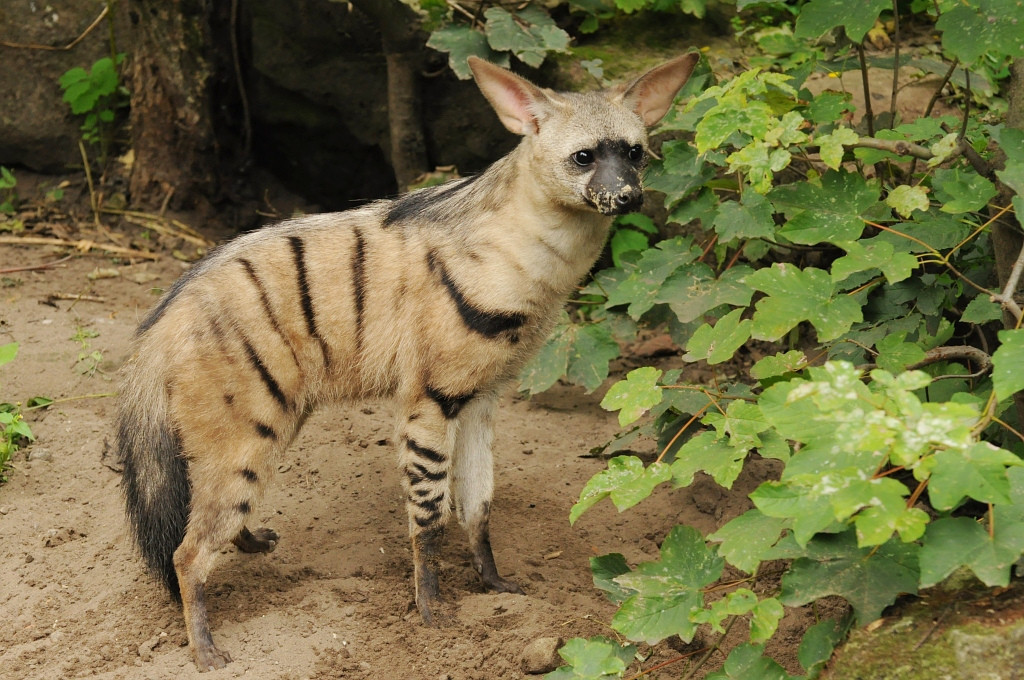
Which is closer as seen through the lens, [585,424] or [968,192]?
[968,192]

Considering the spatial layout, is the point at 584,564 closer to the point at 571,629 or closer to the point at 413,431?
the point at 571,629

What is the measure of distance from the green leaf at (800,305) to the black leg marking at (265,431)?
193 cm

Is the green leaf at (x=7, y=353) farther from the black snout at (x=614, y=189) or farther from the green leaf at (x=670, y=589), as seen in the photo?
the green leaf at (x=670, y=589)

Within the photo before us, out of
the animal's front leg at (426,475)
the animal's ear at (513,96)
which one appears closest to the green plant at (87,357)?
the animal's front leg at (426,475)

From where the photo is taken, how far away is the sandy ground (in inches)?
150

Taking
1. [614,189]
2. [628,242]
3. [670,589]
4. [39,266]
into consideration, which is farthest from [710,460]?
[39,266]

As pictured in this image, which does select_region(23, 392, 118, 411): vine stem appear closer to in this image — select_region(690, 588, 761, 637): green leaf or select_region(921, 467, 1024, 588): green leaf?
select_region(690, 588, 761, 637): green leaf

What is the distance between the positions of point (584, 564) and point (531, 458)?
863 millimetres

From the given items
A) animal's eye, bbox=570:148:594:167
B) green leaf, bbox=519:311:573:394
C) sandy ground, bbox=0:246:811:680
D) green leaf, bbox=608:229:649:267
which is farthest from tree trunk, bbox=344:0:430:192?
animal's eye, bbox=570:148:594:167

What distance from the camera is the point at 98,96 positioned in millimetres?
7242

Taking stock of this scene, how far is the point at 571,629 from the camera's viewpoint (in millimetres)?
3891

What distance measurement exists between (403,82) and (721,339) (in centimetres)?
375

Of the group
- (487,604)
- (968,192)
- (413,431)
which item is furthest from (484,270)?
(968,192)

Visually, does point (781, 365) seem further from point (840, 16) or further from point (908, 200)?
point (840, 16)
